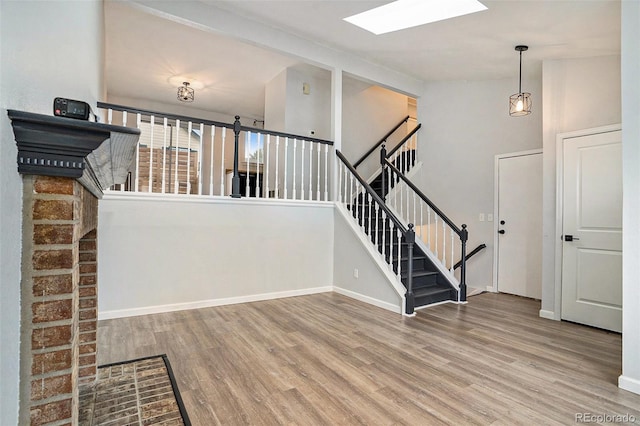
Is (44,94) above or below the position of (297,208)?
above

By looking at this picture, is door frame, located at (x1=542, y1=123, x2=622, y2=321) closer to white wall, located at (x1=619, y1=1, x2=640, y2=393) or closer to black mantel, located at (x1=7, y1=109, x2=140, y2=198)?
white wall, located at (x1=619, y1=1, x2=640, y2=393)

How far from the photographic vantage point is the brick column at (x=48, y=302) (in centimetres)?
108

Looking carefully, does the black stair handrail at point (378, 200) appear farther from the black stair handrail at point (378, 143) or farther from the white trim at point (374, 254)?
the black stair handrail at point (378, 143)

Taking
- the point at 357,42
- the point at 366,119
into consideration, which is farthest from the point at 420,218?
the point at 357,42

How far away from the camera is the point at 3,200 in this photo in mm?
952

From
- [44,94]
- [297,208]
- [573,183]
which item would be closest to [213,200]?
[297,208]

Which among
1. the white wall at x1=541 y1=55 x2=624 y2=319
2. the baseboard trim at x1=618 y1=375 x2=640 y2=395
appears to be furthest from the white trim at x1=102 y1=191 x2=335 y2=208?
the baseboard trim at x1=618 y1=375 x2=640 y2=395

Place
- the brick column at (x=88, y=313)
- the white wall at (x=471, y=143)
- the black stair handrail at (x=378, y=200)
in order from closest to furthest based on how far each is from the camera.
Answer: the brick column at (x=88, y=313)
the black stair handrail at (x=378, y=200)
the white wall at (x=471, y=143)

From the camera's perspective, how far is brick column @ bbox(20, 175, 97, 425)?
1.08 m

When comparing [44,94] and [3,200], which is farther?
[44,94]

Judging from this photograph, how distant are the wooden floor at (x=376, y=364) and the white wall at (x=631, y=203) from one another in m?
0.21

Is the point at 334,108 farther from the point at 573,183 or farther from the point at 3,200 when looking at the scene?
the point at 3,200

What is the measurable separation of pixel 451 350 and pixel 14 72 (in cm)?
326

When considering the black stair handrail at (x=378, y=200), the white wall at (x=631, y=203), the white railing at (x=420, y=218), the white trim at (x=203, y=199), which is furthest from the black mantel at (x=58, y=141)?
the white railing at (x=420, y=218)
